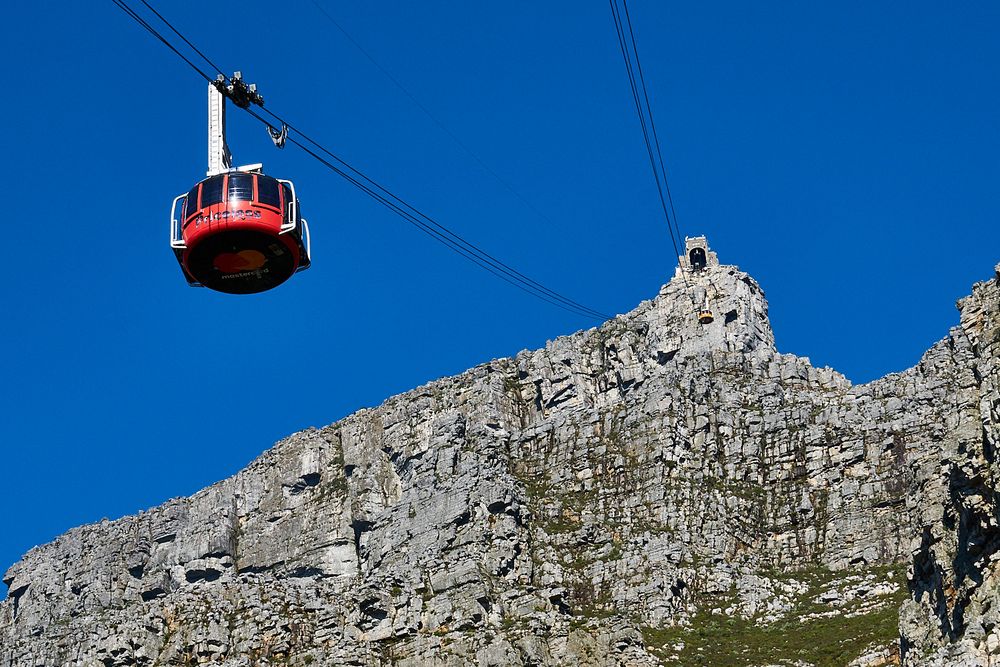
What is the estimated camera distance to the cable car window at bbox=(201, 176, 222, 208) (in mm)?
47938

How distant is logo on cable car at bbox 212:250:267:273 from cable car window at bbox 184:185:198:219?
1.51 meters

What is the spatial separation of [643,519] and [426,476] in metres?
26.7

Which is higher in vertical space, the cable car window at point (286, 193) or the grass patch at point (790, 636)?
the cable car window at point (286, 193)

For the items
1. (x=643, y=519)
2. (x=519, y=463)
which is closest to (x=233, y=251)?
(x=643, y=519)

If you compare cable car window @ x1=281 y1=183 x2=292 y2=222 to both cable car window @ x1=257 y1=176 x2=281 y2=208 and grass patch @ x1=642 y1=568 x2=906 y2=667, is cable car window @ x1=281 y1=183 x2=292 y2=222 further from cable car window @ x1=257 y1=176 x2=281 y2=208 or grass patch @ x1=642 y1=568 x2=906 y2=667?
grass patch @ x1=642 y1=568 x2=906 y2=667

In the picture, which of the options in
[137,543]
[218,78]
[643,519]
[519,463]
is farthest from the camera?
[137,543]

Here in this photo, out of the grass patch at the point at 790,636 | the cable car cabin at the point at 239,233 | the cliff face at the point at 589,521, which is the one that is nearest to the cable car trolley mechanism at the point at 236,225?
the cable car cabin at the point at 239,233

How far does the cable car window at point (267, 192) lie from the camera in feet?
158

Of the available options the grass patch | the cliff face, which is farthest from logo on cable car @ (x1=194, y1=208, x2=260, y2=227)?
the grass patch

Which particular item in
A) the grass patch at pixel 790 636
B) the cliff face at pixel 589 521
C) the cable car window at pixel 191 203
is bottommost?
the grass patch at pixel 790 636

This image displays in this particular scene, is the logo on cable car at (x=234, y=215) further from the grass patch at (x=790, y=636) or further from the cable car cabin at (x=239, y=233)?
the grass patch at (x=790, y=636)

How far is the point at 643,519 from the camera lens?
123250 mm

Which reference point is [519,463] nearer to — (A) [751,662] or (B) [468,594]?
(B) [468,594]

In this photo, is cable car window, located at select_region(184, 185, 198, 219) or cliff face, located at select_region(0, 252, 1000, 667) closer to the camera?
cable car window, located at select_region(184, 185, 198, 219)
